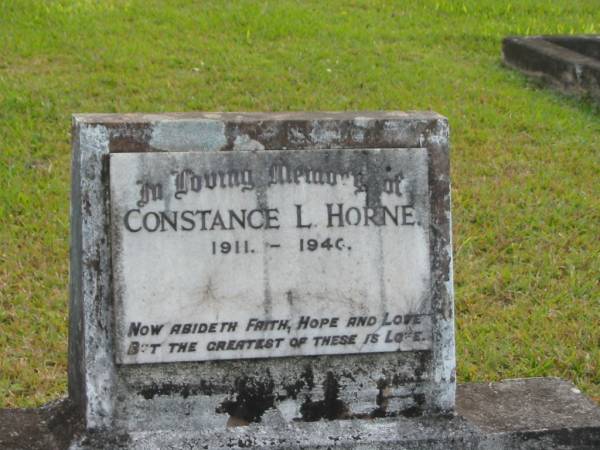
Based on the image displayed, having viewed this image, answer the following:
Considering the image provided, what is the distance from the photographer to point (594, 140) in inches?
273

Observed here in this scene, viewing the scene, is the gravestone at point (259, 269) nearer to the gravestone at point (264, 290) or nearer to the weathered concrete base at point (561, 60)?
the gravestone at point (264, 290)

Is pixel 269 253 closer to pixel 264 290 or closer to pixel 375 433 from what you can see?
pixel 264 290

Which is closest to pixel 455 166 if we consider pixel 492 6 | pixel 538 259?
pixel 538 259

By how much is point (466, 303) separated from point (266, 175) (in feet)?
6.38

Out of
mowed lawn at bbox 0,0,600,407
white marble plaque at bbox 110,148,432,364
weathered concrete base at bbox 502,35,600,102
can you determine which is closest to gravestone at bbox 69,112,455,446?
white marble plaque at bbox 110,148,432,364

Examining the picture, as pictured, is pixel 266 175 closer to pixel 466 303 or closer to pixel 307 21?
pixel 466 303

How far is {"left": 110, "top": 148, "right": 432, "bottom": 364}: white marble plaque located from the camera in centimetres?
297

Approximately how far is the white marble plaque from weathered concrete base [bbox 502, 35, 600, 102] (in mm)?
5132

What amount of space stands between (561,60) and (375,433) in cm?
573

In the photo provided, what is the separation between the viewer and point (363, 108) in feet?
23.6

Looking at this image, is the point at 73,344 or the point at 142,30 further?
the point at 142,30

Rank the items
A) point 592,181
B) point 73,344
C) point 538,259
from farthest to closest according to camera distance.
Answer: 1. point 592,181
2. point 538,259
3. point 73,344

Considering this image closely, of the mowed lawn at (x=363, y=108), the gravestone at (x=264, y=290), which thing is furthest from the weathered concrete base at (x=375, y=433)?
the mowed lawn at (x=363, y=108)

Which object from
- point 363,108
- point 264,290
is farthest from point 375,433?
point 363,108
